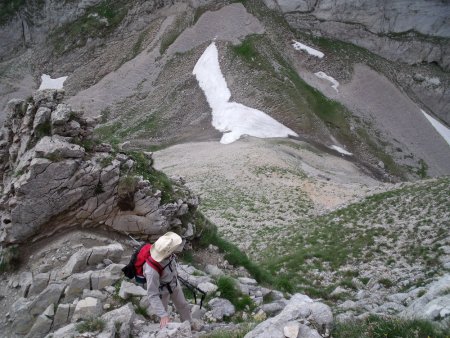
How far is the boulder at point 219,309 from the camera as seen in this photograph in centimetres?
1053

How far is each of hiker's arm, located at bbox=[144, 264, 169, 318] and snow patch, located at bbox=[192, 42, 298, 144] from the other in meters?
41.6

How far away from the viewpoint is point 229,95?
60.8 m

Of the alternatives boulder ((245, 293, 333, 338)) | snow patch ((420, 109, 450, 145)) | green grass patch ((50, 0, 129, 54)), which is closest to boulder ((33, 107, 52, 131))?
boulder ((245, 293, 333, 338))

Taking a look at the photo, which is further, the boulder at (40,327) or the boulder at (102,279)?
the boulder at (102,279)

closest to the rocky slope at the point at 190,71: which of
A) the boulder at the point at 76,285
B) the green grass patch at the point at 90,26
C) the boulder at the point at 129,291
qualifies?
the green grass patch at the point at 90,26

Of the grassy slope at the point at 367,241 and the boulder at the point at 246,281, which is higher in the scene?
the boulder at the point at 246,281

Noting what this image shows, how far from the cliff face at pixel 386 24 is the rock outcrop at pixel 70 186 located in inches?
2921

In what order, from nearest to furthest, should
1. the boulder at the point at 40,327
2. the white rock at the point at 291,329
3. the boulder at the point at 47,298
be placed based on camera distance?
the white rock at the point at 291,329 < the boulder at the point at 40,327 < the boulder at the point at 47,298

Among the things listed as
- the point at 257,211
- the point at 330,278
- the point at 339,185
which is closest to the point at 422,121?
the point at 339,185

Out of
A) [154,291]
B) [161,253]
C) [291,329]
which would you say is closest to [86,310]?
[154,291]

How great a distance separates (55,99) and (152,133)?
43234mm

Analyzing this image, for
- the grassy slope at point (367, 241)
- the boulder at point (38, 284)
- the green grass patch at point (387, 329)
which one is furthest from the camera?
the grassy slope at point (367, 241)

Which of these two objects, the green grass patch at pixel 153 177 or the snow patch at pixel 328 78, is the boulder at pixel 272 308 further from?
the snow patch at pixel 328 78

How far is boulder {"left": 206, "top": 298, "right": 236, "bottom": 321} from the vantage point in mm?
10531
